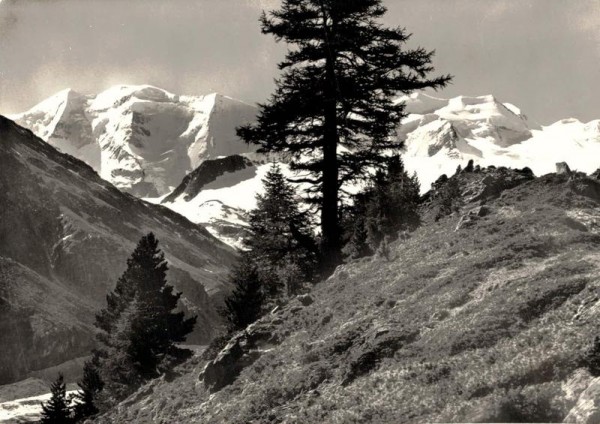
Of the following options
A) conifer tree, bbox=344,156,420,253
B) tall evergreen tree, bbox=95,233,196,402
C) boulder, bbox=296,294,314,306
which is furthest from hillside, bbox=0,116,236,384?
boulder, bbox=296,294,314,306

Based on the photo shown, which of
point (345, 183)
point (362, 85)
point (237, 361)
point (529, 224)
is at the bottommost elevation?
point (237, 361)

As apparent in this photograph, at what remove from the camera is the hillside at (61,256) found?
106125 mm

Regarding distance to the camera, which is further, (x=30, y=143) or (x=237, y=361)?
(x=30, y=143)

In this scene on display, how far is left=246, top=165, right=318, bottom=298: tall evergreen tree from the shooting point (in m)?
24.2

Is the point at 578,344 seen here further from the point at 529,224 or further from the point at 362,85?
the point at 362,85

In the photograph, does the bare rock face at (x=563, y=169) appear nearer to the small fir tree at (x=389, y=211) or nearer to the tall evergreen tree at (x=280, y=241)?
the small fir tree at (x=389, y=211)

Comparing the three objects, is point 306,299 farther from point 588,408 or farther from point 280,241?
point 280,241

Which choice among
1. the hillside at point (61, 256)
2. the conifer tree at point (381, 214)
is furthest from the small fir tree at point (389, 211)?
the hillside at point (61, 256)

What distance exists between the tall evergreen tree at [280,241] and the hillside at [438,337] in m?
2.21

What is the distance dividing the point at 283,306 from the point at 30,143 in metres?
162

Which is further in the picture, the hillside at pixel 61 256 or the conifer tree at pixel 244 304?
the hillside at pixel 61 256

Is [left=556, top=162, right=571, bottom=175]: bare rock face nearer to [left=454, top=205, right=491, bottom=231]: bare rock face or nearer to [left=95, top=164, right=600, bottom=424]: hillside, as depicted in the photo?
[left=95, top=164, right=600, bottom=424]: hillside

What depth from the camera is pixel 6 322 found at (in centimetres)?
10606

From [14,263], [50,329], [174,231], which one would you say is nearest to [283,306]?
[50,329]
